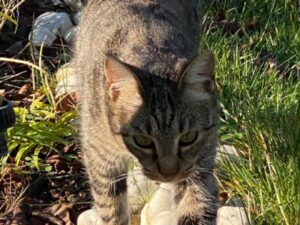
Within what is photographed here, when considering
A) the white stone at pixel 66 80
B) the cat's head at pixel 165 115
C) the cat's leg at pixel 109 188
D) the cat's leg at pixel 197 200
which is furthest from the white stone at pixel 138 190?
the white stone at pixel 66 80

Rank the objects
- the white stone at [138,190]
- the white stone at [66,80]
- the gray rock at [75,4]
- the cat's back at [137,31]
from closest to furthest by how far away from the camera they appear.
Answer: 1. the cat's back at [137,31]
2. the white stone at [138,190]
3. the white stone at [66,80]
4. the gray rock at [75,4]

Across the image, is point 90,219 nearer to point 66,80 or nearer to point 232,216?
point 232,216

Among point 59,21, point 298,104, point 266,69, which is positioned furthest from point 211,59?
point 59,21

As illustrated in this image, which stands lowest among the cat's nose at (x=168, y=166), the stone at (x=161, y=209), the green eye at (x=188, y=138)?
the stone at (x=161, y=209)

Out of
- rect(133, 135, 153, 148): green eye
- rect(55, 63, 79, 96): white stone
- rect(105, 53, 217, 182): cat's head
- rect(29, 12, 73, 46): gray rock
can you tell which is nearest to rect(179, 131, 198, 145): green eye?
rect(105, 53, 217, 182): cat's head

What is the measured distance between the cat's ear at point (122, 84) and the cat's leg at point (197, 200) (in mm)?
468

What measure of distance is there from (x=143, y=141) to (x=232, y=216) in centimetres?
60

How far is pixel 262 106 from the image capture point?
3699 millimetres

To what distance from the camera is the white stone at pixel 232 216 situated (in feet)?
10.2

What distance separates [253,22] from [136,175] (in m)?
1.82

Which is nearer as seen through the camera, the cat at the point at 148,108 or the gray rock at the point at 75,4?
the cat at the point at 148,108

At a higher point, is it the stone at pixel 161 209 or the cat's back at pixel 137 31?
the cat's back at pixel 137 31

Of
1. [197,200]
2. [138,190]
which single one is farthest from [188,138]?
[138,190]

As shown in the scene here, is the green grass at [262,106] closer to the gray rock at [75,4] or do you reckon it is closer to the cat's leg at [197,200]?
the cat's leg at [197,200]
